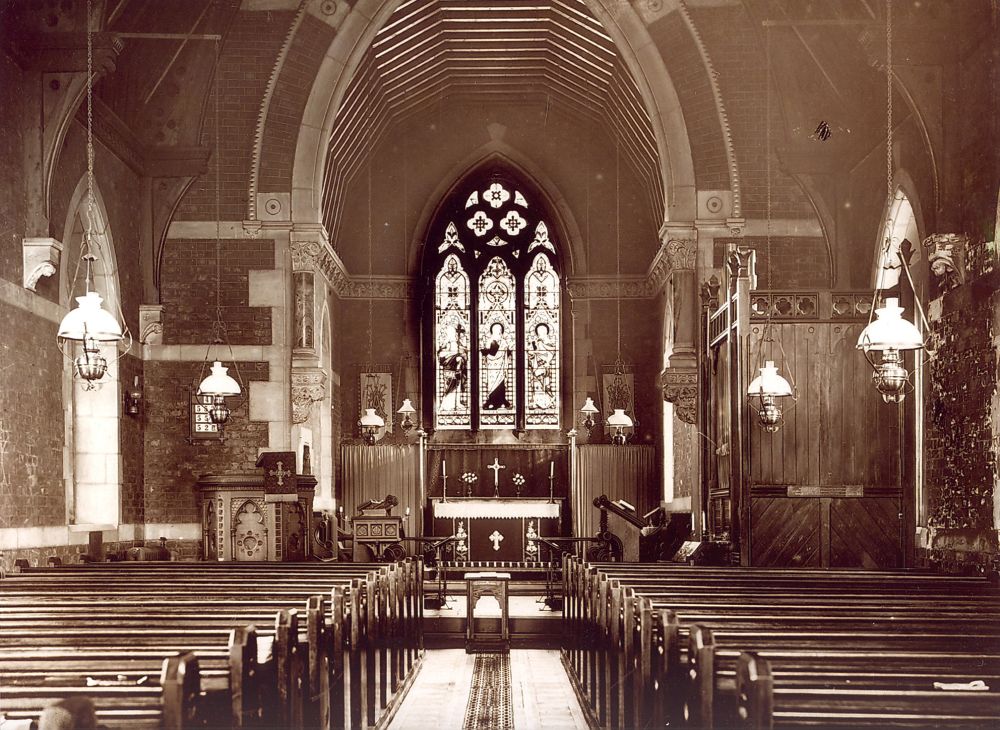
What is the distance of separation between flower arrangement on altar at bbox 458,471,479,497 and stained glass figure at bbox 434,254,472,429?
1248 mm

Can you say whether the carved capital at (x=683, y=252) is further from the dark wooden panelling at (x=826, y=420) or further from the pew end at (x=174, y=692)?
the pew end at (x=174, y=692)

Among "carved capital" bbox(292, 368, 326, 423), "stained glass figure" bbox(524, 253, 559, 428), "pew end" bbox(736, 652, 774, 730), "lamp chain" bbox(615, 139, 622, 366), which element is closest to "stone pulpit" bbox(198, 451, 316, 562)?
"carved capital" bbox(292, 368, 326, 423)

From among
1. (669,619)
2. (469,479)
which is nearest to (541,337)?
(469,479)

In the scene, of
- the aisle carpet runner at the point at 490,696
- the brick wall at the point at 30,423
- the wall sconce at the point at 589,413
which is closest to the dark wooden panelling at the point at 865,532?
the aisle carpet runner at the point at 490,696

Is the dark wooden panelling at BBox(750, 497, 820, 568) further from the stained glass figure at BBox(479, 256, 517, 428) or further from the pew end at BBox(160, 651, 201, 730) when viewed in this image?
the stained glass figure at BBox(479, 256, 517, 428)

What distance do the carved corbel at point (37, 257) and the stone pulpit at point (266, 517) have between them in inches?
113

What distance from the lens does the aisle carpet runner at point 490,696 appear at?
7.89 metres

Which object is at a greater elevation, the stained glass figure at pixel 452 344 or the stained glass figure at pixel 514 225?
the stained glass figure at pixel 514 225

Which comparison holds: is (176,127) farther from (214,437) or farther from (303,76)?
(214,437)

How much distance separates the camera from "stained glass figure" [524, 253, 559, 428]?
74.1ft

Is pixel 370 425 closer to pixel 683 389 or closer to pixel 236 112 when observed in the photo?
pixel 683 389

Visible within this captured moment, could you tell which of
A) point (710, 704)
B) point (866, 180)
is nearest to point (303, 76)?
point (866, 180)

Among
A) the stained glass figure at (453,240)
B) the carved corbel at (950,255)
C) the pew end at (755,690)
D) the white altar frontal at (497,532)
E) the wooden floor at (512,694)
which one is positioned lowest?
the wooden floor at (512,694)

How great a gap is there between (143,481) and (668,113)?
27.5 ft
